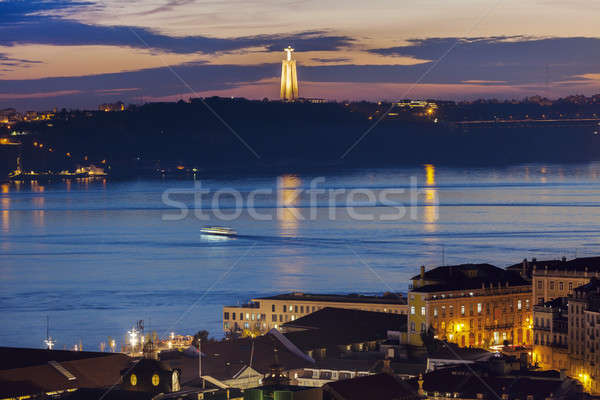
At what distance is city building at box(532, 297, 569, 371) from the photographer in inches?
750

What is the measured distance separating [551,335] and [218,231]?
30234 millimetres

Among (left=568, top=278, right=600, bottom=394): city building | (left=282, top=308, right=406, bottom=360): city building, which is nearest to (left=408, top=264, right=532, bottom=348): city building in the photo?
(left=282, top=308, right=406, bottom=360): city building

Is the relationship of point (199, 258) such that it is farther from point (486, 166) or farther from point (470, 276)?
point (486, 166)

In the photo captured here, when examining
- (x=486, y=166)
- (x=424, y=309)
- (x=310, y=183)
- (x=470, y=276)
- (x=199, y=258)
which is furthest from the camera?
(x=486, y=166)

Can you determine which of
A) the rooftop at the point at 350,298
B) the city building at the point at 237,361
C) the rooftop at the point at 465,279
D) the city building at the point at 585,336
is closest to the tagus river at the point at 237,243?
the rooftop at the point at 350,298

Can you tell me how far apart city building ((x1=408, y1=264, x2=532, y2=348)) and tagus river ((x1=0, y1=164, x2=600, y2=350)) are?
556cm

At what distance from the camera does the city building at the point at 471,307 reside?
822 inches

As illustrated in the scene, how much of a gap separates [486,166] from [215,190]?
45859 millimetres

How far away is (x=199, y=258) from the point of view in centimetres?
4159

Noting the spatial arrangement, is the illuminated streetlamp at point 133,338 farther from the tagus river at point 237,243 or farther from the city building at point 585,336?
the city building at point 585,336

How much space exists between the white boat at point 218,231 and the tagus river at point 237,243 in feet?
1.35

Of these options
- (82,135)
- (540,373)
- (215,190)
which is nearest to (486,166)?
(82,135)

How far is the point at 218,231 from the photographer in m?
49.1

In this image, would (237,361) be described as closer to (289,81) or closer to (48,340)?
(48,340)
